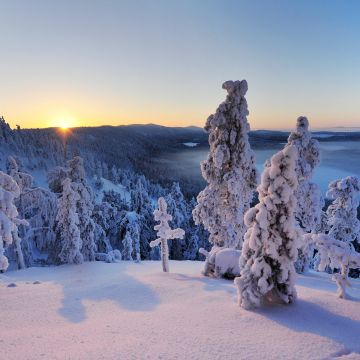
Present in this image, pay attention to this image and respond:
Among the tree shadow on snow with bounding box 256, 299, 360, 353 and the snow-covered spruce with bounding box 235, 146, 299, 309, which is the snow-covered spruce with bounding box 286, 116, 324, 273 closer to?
the snow-covered spruce with bounding box 235, 146, 299, 309

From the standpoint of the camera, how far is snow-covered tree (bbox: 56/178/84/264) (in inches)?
1124

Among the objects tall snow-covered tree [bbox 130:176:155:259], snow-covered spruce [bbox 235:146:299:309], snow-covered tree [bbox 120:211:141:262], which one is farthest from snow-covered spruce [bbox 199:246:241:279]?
tall snow-covered tree [bbox 130:176:155:259]

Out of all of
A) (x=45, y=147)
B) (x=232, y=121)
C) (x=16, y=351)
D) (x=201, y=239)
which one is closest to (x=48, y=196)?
(x=232, y=121)

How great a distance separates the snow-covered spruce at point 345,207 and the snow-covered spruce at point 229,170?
9487mm

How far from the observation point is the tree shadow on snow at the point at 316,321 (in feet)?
27.1

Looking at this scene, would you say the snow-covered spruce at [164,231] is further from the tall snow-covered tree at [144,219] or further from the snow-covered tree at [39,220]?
the tall snow-covered tree at [144,219]

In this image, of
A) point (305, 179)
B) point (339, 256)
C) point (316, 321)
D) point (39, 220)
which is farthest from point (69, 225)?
point (316, 321)

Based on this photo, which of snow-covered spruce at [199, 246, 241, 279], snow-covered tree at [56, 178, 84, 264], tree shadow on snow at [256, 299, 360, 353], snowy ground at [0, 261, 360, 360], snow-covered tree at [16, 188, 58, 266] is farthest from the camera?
snow-covered tree at [16, 188, 58, 266]

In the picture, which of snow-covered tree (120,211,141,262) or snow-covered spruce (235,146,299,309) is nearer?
snow-covered spruce (235,146,299,309)

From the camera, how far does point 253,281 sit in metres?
10.4

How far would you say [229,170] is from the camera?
21297mm

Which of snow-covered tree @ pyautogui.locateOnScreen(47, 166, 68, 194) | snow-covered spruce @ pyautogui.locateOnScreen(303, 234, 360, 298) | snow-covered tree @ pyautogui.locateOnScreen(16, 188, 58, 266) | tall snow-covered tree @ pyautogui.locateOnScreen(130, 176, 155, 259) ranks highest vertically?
snow-covered tree @ pyautogui.locateOnScreen(47, 166, 68, 194)

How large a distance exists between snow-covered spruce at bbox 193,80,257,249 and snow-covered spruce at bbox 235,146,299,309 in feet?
33.3

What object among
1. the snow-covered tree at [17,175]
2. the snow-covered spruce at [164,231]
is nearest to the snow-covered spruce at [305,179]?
the snow-covered spruce at [164,231]
